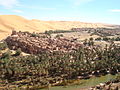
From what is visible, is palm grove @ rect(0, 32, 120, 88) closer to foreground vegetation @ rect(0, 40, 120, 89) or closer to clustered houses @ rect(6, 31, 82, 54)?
foreground vegetation @ rect(0, 40, 120, 89)

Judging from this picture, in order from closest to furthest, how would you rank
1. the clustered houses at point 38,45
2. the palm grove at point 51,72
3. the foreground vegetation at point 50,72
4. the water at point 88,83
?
the water at point 88,83 → the foreground vegetation at point 50,72 → the palm grove at point 51,72 → the clustered houses at point 38,45

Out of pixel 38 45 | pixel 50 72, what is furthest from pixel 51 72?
pixel 38 45

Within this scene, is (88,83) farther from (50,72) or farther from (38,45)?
(38,45)

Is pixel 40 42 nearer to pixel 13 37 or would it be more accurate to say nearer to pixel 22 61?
pixel 13 37

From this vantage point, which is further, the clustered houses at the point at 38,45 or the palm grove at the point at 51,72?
the clustered houses at the point at 38,45

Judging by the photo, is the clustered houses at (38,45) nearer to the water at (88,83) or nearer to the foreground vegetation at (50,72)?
the foreground vegetation at (50,72)

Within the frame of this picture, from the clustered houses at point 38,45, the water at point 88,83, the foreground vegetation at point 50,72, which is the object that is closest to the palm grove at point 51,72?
the foreground vegetation at point 50,72

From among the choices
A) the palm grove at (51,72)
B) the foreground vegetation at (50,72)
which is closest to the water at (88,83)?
the foreground vegetation at (50,72)

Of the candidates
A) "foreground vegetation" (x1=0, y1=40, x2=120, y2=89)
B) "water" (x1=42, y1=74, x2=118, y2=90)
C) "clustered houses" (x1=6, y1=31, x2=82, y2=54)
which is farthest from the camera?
"clustered houses" (x1=6, y1=31, x2=82, y2=54)

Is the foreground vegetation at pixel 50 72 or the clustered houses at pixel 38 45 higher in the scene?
the clustered houses at pixel 38 45

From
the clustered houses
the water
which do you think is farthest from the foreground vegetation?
the clustered houses

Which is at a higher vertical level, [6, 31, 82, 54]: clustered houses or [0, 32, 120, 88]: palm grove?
[6, 31, 82, 54]: clustered houses

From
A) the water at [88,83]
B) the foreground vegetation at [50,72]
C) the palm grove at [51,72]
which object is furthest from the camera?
the palm grove at [51,72]
